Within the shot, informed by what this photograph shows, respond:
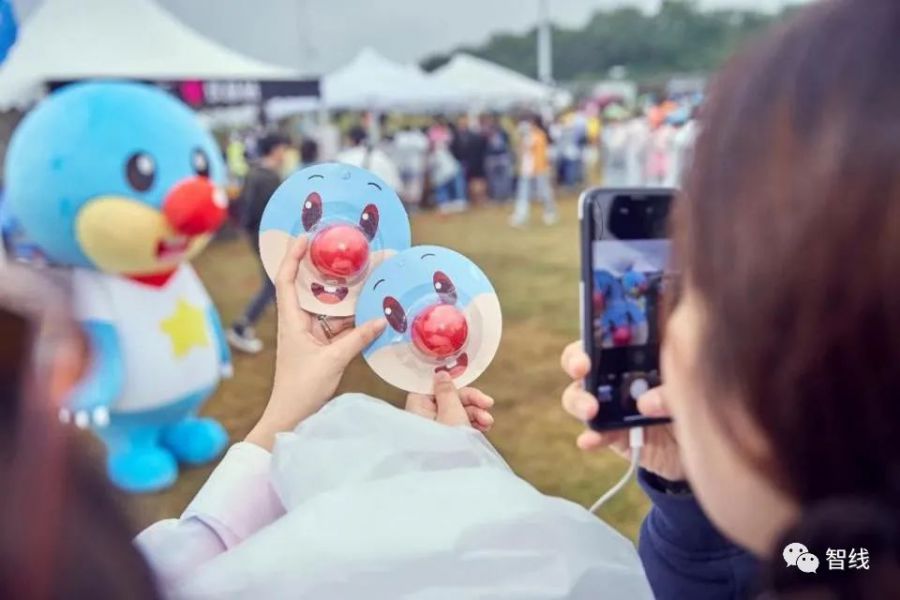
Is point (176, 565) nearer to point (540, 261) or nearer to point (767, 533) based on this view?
point (767, 533)

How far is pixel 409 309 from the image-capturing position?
2.45ft

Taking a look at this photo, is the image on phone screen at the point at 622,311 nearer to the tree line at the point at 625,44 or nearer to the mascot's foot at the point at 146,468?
the mascot's foot at the point at 146,468

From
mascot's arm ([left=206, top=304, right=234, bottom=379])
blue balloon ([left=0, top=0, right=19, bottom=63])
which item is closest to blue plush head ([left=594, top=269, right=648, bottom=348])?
blue balloon ([left=0, top=0, right=19, bottom=63])

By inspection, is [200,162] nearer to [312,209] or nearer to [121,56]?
[312,209]

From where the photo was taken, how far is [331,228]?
74 centimetres

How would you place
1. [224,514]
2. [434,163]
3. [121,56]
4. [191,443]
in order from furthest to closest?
[434,163] → [121,56] → [191,443] → [224,514]

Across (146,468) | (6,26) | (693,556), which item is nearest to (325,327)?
(693,556)

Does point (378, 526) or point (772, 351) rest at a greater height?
point (772, 351)

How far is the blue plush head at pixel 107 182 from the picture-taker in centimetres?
219

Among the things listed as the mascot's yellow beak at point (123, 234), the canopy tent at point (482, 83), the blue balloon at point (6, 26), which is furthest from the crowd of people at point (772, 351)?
the canopy tent at point (482, 83)

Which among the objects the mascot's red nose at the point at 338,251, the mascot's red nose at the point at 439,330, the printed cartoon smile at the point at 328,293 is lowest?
the mascot's red nose at the point at 439,330

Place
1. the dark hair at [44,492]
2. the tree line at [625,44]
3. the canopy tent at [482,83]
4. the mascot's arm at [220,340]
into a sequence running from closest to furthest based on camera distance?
the dark hair at [44,492] < the mascot's arm at [220,340] < the canopy tent at [482,83] < the tree line at [625,44]

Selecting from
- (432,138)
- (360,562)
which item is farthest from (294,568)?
(432,138)

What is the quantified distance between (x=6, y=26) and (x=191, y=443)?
124 cm
